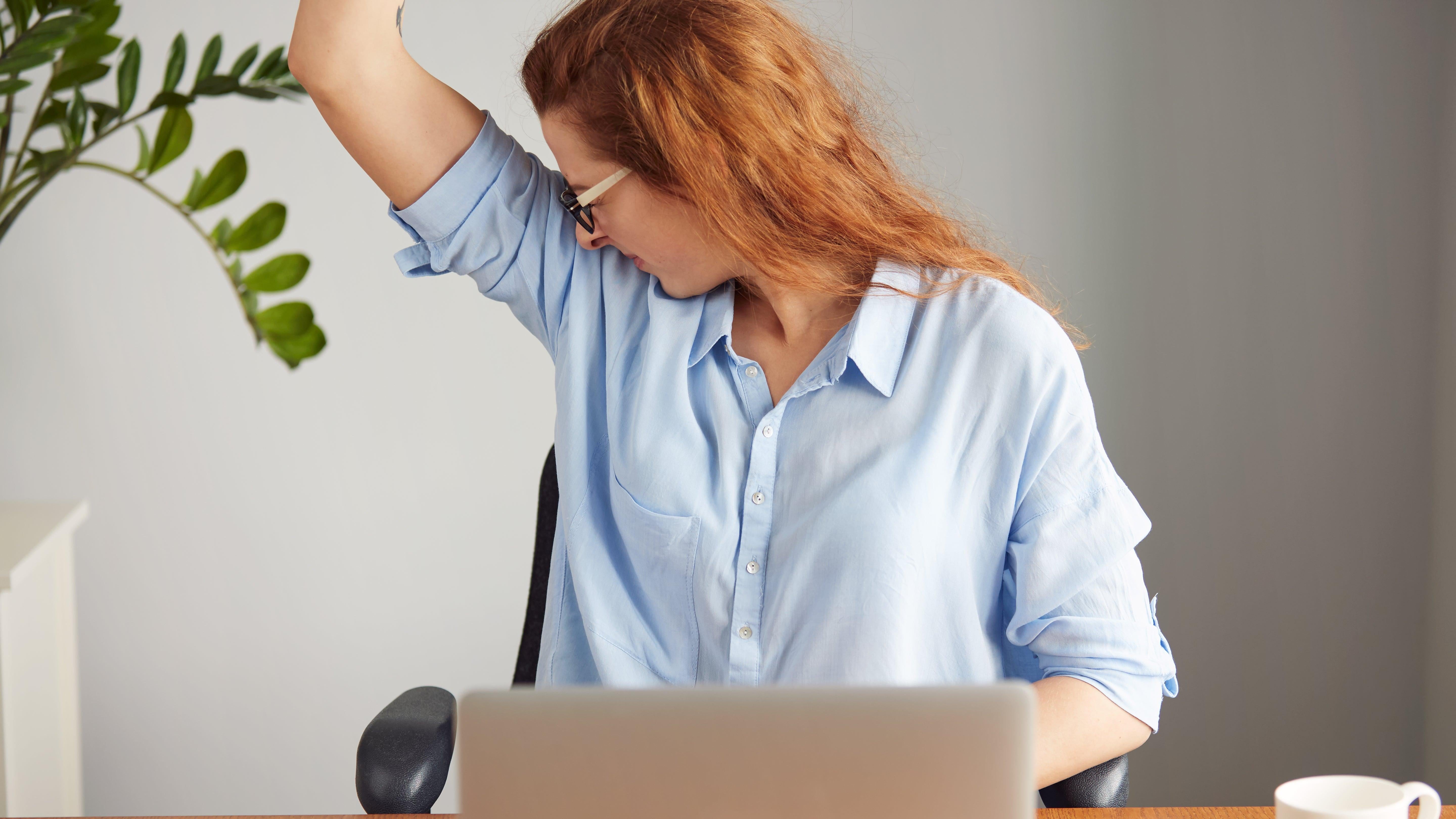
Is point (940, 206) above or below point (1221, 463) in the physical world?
above

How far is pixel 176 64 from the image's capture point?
185cm

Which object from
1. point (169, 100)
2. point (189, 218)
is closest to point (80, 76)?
point (169, 100)

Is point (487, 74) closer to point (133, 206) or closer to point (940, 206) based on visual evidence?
point (133, 206)

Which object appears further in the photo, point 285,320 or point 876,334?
point 285,320

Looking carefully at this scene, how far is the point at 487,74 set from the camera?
2129 millimetres

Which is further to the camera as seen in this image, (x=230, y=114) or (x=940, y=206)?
(x=230, y=114)

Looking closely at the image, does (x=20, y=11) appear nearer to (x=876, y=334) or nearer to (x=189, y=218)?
(x=189, y=218)

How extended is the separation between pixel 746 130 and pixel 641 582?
47 cm

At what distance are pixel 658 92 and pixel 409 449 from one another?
1396 millimetres

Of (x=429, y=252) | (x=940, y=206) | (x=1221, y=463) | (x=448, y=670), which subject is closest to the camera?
(x=429, y=252)

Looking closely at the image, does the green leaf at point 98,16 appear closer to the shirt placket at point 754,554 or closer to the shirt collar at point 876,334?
the shirt collar at point 876,334

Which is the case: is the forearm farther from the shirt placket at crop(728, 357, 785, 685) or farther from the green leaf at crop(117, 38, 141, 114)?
the green leaf at crop(117, 38, 141, 114)

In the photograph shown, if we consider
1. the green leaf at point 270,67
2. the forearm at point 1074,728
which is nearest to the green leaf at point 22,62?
the green leaf at point 270,67

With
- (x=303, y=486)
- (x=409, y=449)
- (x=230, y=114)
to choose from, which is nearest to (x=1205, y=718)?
(x=409, y=449)
